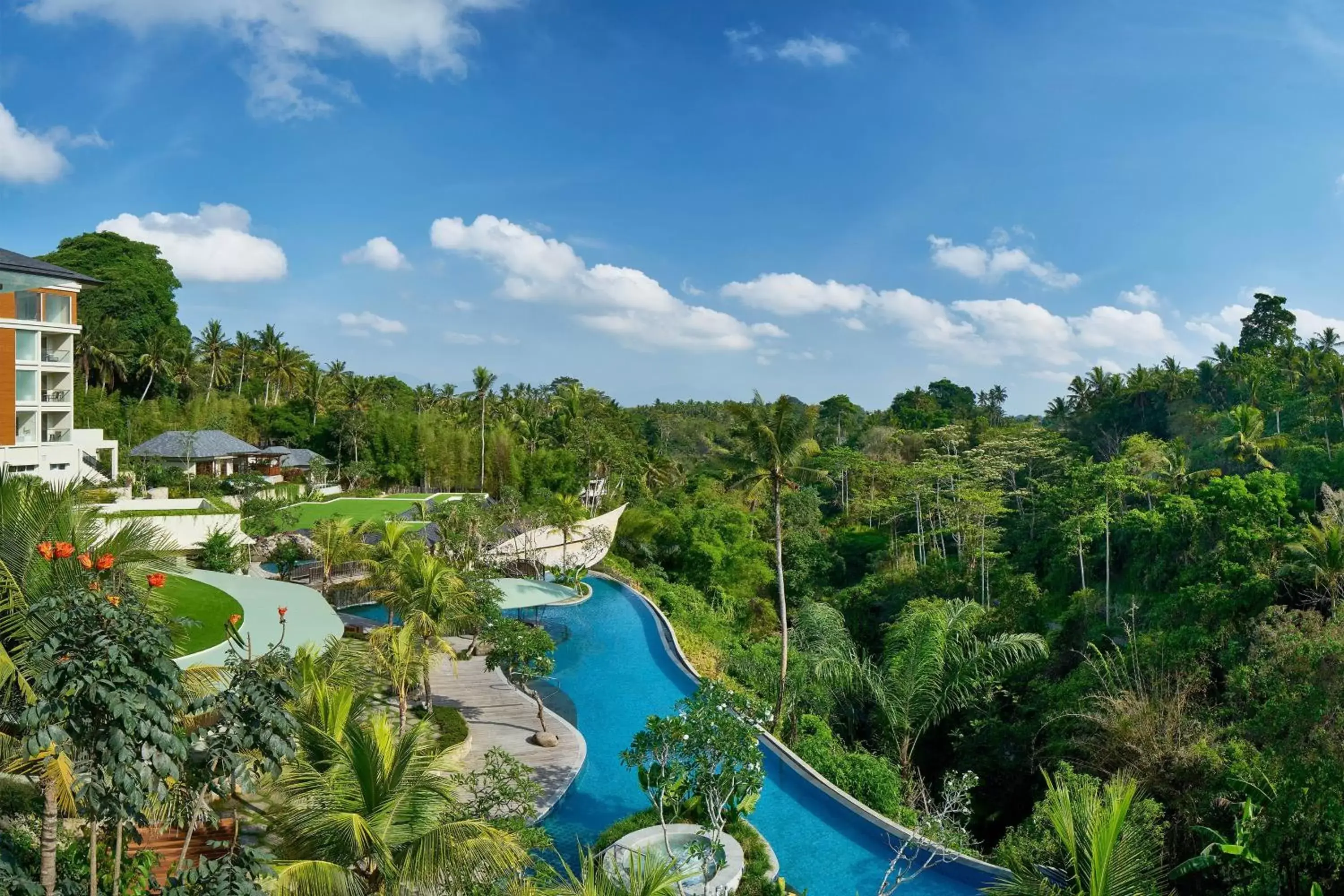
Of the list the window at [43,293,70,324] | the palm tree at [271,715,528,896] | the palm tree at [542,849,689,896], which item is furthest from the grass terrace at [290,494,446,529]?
the palm tree at [542,849,689,896]

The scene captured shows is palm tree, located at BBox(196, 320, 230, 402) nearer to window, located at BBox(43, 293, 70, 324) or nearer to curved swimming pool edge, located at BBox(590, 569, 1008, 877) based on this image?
window, located at BBox(43, 293, 70, 324)

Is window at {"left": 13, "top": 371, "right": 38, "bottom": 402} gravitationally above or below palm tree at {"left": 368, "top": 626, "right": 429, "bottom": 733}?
above

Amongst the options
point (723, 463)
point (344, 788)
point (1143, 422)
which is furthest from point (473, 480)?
point (344, 788)

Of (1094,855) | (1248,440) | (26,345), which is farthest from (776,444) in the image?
(26,345)

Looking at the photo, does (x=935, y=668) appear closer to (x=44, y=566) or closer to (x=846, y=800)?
(x=846, y=800)

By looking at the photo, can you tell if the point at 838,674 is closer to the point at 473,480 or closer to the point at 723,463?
the point at 723,463

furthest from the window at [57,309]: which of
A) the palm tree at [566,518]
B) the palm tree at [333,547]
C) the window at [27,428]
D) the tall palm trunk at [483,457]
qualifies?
the palm tree at [566,518]
